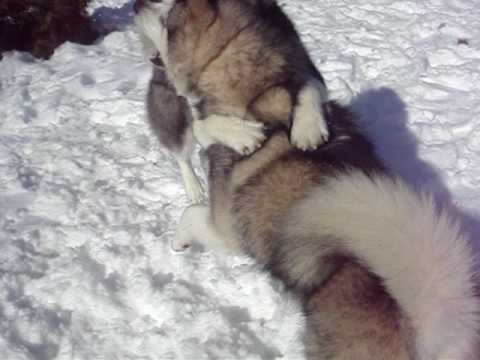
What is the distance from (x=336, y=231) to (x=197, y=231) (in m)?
1.28

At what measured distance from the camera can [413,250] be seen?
1.72 m

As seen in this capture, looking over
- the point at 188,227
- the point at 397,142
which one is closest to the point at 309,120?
the point at 188,227

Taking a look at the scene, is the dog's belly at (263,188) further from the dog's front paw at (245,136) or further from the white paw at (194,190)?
the white paw at (194,190)

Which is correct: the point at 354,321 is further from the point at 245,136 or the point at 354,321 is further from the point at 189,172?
the point at 189,172

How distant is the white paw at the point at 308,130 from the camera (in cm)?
239

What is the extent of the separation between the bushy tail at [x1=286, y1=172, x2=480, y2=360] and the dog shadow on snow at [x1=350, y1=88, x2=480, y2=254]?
125 centimetres

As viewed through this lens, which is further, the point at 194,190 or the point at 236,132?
the point at 194,190

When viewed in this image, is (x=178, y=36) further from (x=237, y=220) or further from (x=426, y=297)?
(x=426, y=297)

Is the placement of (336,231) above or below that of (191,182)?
above

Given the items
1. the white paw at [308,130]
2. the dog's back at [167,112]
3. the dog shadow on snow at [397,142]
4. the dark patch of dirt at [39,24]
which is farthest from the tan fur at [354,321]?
the dark patch of dirt at [39,24]

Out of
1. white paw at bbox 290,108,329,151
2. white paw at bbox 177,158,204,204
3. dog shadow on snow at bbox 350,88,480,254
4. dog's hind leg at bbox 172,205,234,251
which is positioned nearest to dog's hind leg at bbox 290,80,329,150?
white paw at bbox 290,108,329,151

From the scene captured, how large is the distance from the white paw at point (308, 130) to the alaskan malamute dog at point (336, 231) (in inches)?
1.7

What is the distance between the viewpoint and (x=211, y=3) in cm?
251

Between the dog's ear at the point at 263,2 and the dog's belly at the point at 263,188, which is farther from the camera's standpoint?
the dog's ear at the point at 263,2
